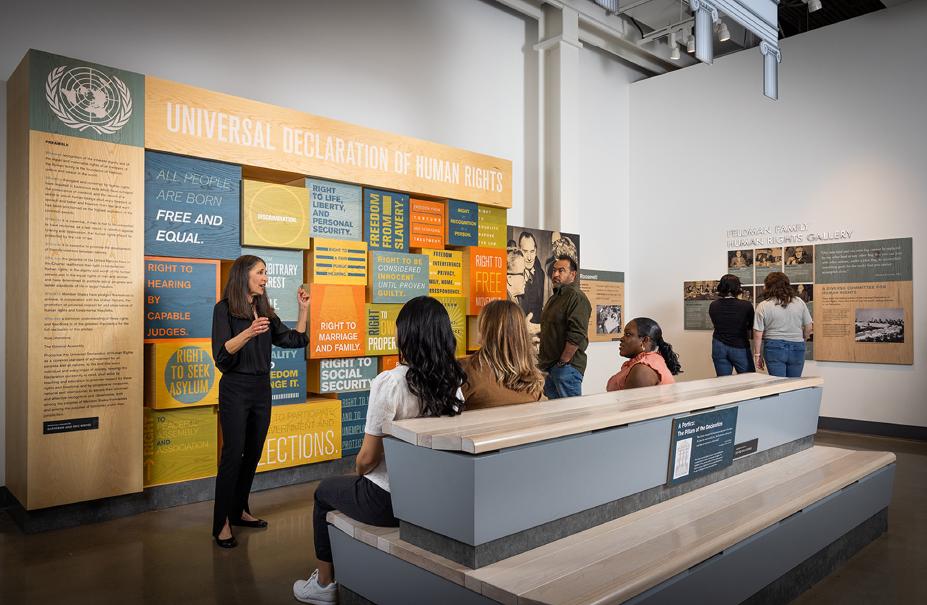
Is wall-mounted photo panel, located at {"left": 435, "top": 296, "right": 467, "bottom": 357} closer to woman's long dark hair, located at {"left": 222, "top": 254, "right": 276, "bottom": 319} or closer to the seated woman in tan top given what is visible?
woman's long dark hair, located at {"left": 222, "top": 254, "right": 276, "bottom": 319}

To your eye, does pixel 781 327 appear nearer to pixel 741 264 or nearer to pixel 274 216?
pixel 741 264

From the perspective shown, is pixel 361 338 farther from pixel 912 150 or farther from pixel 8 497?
pixel 912 150

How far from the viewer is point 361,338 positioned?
191 inches

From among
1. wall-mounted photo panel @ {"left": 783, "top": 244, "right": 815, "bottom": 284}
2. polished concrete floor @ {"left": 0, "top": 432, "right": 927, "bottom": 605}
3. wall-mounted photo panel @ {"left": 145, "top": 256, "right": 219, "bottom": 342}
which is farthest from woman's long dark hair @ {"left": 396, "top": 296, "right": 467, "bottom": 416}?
wall-mounted photo panel @ {"left": 783, "top": 244, "right": 815, "bottom": 284}

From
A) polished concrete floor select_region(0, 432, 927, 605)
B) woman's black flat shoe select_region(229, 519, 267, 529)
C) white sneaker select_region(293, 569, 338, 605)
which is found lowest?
polished concrete floor select_region(0, 432, 927, 605)

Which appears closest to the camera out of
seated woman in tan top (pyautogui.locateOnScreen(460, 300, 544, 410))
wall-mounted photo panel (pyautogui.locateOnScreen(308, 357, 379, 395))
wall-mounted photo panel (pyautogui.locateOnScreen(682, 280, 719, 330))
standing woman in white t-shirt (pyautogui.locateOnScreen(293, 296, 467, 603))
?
standing woman in white t-shirt (pyautogui.locateOnScreen(293, 296, 467, 603))

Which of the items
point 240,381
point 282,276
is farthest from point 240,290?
point 282,276

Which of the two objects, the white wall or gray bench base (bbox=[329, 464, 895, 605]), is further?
the white wall

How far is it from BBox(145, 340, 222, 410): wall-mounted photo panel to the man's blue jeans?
2.30 metres

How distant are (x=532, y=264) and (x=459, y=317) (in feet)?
4.72

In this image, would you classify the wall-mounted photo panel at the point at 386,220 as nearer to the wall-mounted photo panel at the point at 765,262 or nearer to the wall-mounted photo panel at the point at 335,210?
the wall-mounted photo panel at the point at 335,210

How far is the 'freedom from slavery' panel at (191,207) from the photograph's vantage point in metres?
3.85

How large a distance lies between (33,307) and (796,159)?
23.2 feet

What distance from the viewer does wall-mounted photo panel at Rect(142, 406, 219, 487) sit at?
3.85m
